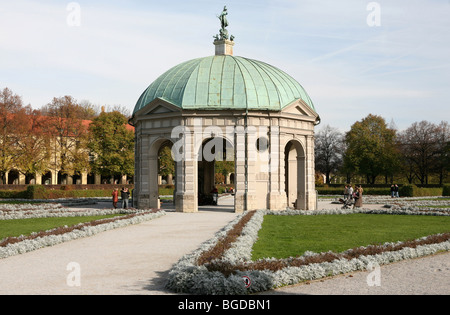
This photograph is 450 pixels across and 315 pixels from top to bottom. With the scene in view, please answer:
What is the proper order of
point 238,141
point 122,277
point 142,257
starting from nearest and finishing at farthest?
point 122,277 → point 142,257 → point 238,141

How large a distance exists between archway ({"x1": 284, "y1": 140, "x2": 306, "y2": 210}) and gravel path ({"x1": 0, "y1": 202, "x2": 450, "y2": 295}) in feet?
54.3

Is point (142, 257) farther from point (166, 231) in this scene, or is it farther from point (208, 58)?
point (208, 58)

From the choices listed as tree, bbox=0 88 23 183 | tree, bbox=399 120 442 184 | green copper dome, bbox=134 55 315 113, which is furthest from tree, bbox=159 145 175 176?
green copper dome, bbox=134 55 315 113

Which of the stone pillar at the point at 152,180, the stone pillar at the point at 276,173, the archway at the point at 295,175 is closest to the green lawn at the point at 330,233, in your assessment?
the stone pillar at the point at 276,173

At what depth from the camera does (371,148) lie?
74.5 meters

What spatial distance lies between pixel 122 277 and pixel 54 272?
74.6 inches

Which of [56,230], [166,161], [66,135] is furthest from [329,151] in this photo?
[56,230]

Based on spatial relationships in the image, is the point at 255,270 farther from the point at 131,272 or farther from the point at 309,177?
the point at 309,177

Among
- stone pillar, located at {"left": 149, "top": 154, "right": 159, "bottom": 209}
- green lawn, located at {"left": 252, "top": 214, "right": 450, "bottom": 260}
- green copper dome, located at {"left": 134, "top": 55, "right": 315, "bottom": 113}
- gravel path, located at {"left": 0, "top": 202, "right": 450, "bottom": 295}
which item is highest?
green copper dome, located at {"left": 134, "top": 55, "right": 315, "bottom": 113}

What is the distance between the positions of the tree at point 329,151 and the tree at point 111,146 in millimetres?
37924

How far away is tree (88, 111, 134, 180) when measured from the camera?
67.8 meters

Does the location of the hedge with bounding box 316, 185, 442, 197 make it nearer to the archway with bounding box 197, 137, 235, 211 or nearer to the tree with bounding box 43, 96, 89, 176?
the archway with bounding box 197, 137, 235, 211
